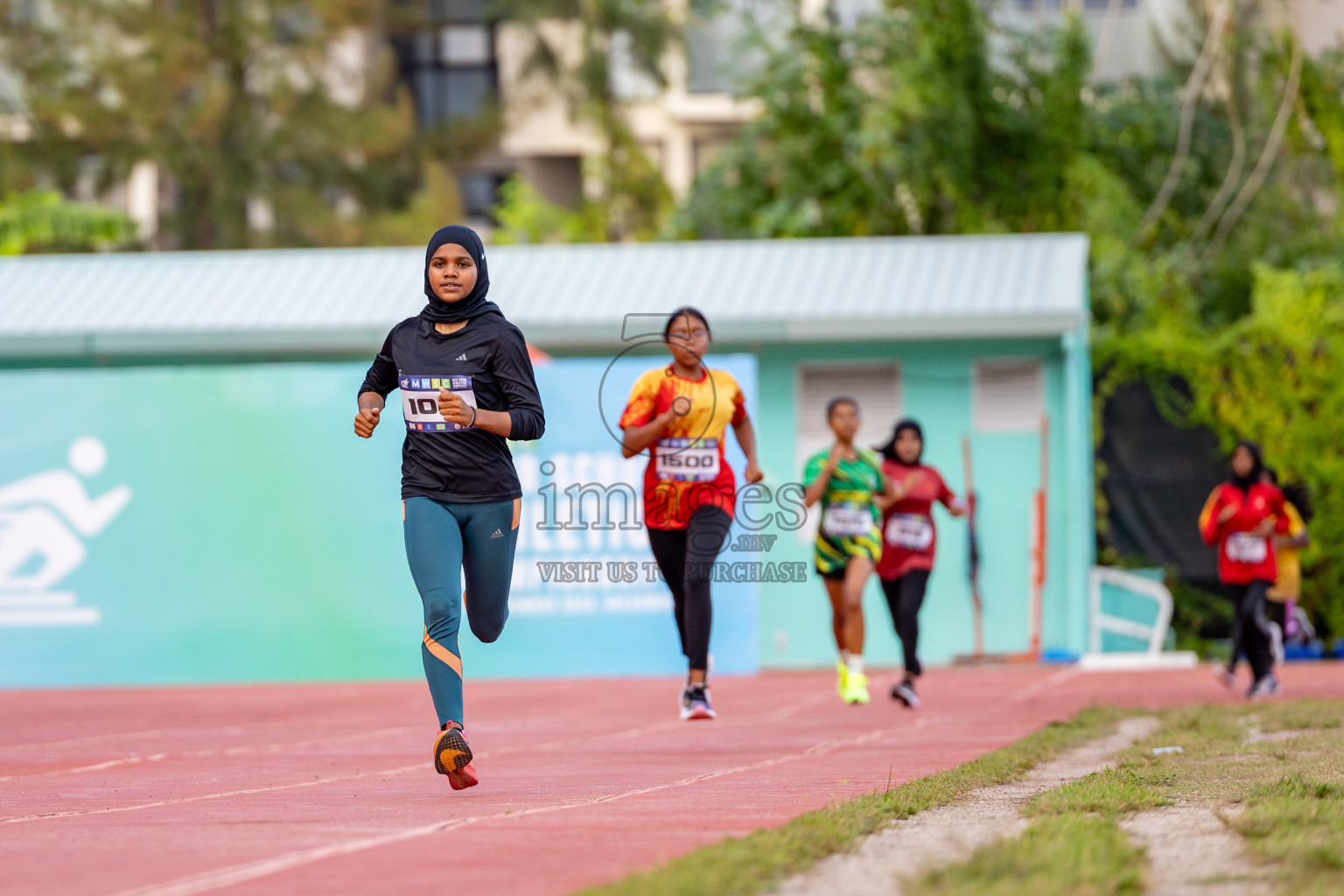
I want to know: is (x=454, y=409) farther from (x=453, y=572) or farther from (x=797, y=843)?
(x=797, y=843)

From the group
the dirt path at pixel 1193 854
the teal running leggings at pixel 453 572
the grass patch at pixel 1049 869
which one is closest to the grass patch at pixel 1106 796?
the dirt path at pixel 1193 854

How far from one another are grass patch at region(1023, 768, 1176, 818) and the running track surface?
1.95 ft

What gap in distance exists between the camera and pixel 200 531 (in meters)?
15.8

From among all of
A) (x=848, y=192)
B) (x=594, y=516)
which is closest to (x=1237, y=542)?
(x=594, y=516)

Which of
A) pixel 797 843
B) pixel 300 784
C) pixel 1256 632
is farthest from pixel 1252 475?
pixel 797 843

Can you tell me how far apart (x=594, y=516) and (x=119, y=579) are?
4207 millimetres

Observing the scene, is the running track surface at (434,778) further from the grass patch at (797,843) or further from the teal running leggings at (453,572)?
the teal running leggings at (453,572)

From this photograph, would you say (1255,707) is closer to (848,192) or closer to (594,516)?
(594,516)

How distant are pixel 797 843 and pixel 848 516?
6.09m

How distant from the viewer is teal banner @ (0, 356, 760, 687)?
15711 millimetres

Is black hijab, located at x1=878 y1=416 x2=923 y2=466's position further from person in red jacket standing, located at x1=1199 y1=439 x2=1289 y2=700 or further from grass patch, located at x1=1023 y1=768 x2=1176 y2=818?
grass patch, located at x1=1023 y1=768 x2=1176 y2=818

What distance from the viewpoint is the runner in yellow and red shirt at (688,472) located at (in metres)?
8.80

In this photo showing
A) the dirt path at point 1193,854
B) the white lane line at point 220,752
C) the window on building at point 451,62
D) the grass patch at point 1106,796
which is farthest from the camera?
the window on building at point 451,62

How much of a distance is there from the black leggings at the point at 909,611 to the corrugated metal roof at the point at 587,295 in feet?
22.2
